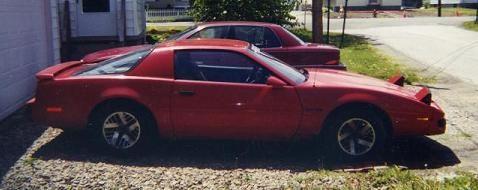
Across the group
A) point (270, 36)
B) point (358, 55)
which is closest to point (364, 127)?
point (270, 36)

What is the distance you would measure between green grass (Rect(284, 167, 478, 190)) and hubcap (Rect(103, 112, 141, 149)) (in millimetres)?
1854

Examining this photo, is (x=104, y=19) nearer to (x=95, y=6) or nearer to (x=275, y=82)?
(x=95, y=6)

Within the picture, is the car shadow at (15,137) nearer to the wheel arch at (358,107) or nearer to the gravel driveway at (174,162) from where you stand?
the gravel driveway at (174,162)

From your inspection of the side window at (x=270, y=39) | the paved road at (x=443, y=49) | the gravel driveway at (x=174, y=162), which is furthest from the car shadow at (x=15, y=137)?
the paved road at (x=443, y=49)

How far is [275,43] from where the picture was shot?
376 inches

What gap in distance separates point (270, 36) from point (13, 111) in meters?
4.41

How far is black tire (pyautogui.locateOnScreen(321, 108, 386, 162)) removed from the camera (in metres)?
5.82

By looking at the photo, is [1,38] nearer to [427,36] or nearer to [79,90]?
[79,90]

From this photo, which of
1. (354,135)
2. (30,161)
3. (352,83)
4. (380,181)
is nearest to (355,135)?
(354,135)

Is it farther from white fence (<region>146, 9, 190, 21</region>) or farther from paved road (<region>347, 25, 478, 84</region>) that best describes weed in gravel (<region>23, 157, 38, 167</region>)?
white fence (<region>146, 9, 190, 21</region>)

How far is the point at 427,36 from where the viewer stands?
990 inches

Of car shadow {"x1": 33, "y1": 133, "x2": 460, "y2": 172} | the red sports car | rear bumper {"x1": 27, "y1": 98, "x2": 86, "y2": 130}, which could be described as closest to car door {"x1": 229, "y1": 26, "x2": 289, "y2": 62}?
the red sports car

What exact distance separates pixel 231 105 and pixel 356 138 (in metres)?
1.41

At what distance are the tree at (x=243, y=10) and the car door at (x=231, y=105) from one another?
12831 mm
